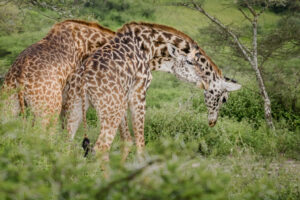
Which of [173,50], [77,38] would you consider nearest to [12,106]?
[77,38]

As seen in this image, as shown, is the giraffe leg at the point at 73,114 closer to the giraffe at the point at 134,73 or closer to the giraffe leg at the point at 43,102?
the giraffe at the point at 134,73

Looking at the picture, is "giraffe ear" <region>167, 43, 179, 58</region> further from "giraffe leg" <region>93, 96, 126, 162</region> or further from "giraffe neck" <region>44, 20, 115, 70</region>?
"giraffe leg" <region>93, 96, 126, 162</region>

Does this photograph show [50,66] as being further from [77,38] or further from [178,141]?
[178,141]

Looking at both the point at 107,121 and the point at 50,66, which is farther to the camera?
the point at 50,66

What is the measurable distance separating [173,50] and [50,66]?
183 cm

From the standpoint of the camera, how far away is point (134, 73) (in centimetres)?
552

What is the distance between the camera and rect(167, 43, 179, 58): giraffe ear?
6281 millimetres

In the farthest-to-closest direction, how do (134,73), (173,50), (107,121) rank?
(173,50) → (134,73) → (107,121)

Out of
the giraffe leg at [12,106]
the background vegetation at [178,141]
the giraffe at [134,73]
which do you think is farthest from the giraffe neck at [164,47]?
the giraffe leg at [12,106]

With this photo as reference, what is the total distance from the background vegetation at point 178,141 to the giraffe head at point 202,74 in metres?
0.63

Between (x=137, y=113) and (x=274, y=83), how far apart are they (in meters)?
5.57

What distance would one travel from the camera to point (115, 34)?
602cm

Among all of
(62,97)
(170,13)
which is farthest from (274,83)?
(170,13)

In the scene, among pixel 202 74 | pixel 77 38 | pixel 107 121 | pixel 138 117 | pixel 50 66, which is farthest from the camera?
pixel 202 74
